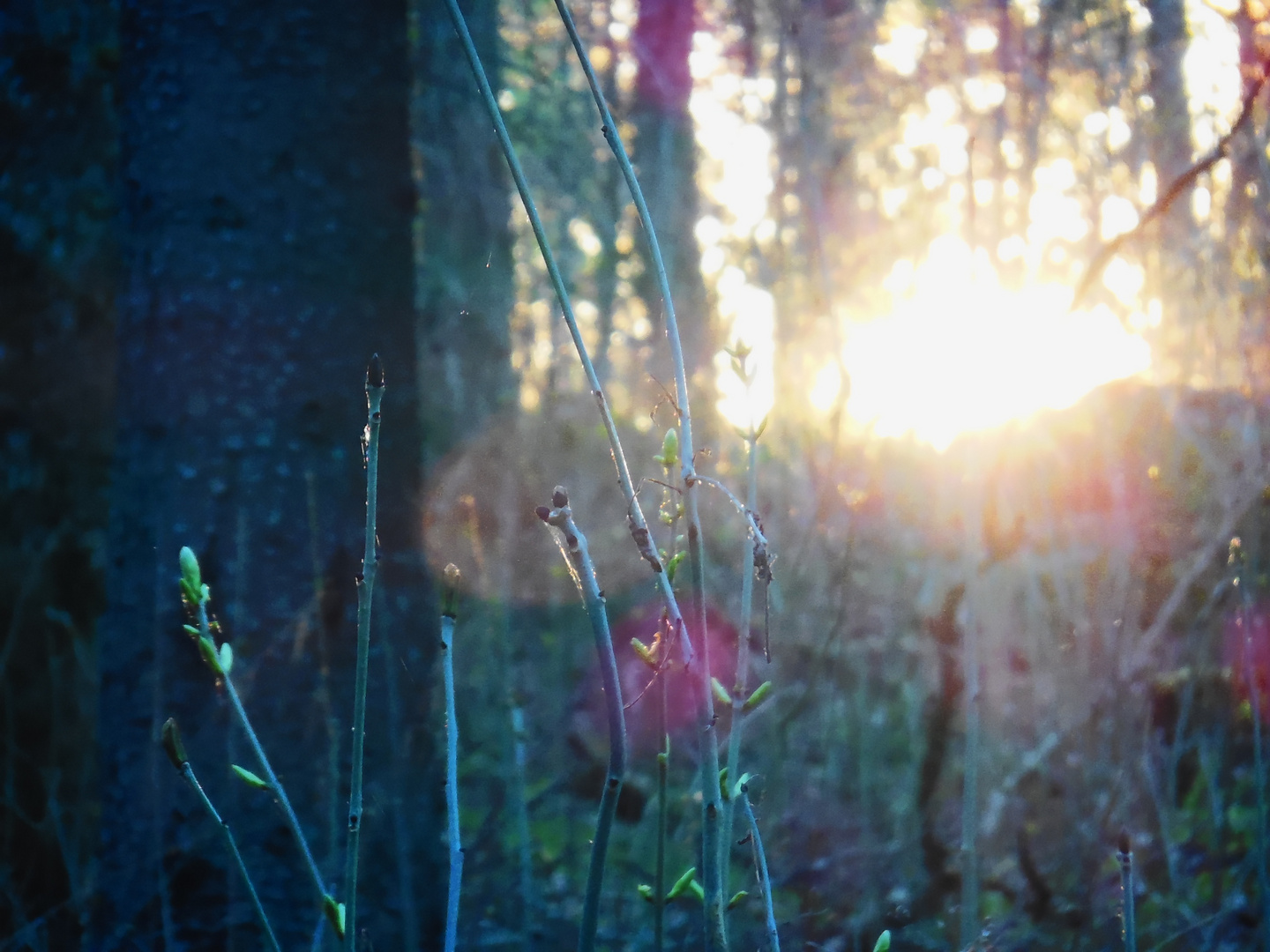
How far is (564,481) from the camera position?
3795 mm

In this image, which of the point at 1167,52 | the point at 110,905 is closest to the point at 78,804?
the point at 110,905

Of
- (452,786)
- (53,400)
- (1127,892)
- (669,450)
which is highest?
(53,400)

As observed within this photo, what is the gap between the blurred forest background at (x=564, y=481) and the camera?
56.5 inches

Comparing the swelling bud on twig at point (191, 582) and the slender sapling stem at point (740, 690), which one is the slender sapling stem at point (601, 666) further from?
the swelling bud on twig at point (191, 582)

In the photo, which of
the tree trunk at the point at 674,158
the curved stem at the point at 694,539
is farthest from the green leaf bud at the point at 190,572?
the tree trunk at the point at 674,158

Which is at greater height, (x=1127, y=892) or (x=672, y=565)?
(x=672, y=565)

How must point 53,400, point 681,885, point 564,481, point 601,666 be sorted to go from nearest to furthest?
point 601,666 < point 681,885 < point 53,400 < point 564,481

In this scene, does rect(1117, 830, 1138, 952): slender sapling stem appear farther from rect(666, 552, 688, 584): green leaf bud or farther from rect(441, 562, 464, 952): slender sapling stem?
rect(441, 562, 464, 952): slender sapling stem

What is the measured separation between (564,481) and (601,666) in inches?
128

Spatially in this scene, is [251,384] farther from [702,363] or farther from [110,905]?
[702,363]

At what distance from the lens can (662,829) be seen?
76cm

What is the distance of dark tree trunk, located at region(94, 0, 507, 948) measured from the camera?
141cm

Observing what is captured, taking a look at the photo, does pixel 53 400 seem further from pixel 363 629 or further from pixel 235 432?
pixel 363 629

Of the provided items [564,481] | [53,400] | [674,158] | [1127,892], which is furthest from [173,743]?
[674,158]
